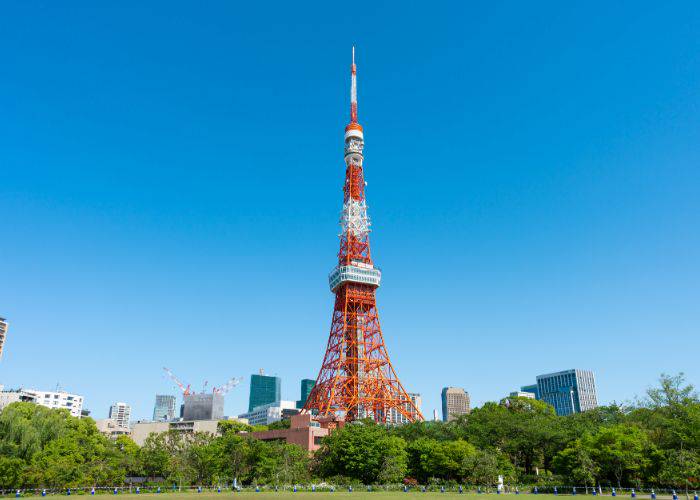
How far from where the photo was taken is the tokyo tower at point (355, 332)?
75875mm

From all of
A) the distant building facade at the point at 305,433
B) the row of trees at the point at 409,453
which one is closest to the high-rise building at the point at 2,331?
the row of trees at the point at 409,453

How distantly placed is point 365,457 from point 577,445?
20448 millimetres

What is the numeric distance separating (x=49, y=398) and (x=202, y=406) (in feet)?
174

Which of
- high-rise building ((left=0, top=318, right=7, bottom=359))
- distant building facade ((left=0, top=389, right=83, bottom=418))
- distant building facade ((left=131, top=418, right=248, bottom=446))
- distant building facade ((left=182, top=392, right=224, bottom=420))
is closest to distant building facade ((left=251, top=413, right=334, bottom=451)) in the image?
distant building facade ((left=131, top=418, right=248, bottom=446))

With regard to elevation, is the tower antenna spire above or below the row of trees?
above

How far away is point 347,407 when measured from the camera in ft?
244

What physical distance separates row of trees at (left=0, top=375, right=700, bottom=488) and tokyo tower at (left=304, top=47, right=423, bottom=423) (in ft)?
29.4

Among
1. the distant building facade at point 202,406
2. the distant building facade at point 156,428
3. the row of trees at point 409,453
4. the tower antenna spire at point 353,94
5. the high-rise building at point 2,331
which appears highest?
the tower antenna spire at point 353,94

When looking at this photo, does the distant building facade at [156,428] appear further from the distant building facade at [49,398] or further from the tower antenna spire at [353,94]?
the tower antenna spire at [353,94]

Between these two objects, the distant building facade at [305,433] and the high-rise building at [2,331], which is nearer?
the distant building facade at [305,433]

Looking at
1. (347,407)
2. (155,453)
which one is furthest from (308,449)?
(155,453)

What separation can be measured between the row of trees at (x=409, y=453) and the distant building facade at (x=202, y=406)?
1929 inches

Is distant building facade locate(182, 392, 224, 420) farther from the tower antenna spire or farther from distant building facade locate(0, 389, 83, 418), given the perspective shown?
the tower antenna spire

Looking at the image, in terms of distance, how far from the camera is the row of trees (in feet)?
143
